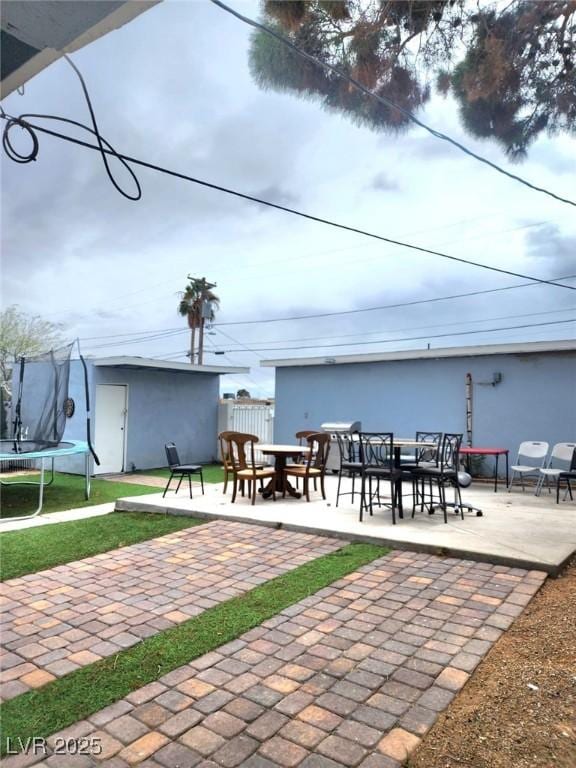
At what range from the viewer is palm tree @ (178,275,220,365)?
74.6 ft

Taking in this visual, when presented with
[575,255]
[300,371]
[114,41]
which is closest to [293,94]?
[114,41]

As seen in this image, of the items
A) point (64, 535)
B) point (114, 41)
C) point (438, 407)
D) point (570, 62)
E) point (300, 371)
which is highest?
point (570, 62)

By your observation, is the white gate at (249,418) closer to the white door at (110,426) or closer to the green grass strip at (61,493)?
the white door at (110,426)

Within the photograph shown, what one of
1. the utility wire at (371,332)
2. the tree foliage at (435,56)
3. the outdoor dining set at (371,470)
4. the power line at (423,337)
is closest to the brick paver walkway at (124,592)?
the outdoor dining set at (371,470)

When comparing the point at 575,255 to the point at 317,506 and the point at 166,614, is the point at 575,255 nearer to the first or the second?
the point at 317,506

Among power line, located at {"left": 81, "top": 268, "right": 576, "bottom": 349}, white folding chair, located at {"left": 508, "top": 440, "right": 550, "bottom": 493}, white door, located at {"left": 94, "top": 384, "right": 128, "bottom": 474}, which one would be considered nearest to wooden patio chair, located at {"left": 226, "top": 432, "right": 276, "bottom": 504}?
white folding chair, located at {"left": 508, "top": 440, "right": 550, "bottom": 493}

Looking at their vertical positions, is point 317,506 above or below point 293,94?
below

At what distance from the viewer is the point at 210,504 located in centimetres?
622

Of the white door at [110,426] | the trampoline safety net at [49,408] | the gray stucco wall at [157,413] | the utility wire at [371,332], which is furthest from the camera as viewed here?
the utility wire at [371,332]

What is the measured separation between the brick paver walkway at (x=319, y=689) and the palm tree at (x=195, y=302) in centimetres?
2025

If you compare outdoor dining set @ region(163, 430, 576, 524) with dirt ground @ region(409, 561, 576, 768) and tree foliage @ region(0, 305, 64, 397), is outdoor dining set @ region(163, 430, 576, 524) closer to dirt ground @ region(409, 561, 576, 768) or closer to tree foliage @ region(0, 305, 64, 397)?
dirt ground @ region(409, 561, 576, 768)

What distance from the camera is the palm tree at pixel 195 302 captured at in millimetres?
22734

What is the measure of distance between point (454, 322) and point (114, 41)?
766 inches

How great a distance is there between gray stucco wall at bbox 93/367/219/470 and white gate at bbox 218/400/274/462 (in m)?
0.27
